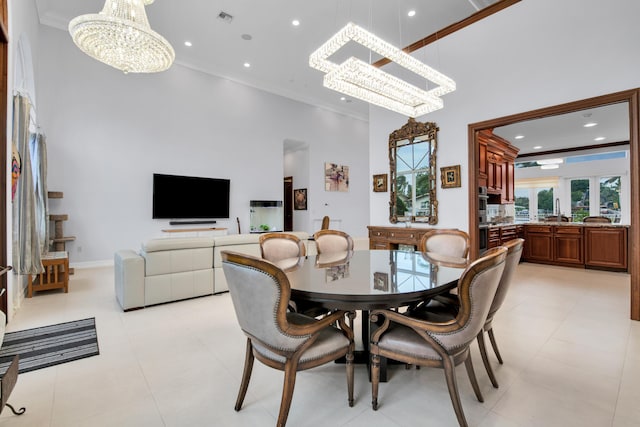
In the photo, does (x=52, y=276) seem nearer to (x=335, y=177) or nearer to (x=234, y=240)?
(x=234, y=240)

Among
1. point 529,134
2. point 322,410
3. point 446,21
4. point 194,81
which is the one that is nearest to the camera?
point 322,410

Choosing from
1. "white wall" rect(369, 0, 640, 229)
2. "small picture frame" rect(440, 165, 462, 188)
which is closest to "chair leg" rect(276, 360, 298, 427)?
"white wall" rect(369, 0, 640, 229)

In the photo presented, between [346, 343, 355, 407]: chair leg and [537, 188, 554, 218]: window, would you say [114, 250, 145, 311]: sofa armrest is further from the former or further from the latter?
[537, 188, 554, 218]: window

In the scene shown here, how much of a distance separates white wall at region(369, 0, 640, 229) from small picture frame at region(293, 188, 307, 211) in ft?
15.5

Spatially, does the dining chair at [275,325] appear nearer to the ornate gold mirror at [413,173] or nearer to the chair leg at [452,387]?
the chair leg at [452,387]

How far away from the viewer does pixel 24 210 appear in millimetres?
3400

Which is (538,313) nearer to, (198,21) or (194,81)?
(198,21)

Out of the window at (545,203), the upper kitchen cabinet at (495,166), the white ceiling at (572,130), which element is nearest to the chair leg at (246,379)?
the upper kitchen cabinet at (495,166)

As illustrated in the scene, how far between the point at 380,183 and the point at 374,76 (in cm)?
313

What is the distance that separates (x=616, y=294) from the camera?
3840 mm

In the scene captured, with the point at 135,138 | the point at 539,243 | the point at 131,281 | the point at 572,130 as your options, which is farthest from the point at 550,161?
the point at 135,138

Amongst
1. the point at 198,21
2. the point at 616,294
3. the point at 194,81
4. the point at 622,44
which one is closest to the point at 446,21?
the point at 622,44

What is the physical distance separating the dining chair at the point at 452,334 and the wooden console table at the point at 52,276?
4.34 m

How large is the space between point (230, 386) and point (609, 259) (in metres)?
6.61
